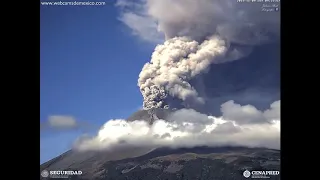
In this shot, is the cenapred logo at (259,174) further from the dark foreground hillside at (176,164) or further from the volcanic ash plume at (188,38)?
the volcanic ash plume at (188,38)

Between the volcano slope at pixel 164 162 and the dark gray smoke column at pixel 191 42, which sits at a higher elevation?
the dark gray smoke column at pixel 191 42

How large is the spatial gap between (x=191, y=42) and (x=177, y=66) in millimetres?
118

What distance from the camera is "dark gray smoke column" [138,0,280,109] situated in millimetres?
1886

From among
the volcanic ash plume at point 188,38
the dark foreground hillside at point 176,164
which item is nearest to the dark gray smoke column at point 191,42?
the volcanic ash plume at point 188,38

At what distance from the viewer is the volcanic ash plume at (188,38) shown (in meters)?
1.89

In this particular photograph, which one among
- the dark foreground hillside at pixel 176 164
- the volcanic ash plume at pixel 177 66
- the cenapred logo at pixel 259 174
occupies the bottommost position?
the cenapred logo at pixel 259 174

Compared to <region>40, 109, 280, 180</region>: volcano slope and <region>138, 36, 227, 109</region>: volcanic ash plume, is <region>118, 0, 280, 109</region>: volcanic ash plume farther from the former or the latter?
<region>40, 109, 280, 180</region>: volcano slope

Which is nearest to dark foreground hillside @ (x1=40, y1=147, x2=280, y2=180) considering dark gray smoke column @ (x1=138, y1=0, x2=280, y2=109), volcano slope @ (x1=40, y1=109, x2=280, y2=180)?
volcano slope @ (x1=40, y1=109, x2=280, y2=180)

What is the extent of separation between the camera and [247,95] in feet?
6.14

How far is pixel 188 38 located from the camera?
6.24ft
